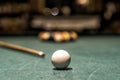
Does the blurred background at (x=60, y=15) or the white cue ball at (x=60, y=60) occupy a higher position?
the white cue ball at (x=60, y=60)

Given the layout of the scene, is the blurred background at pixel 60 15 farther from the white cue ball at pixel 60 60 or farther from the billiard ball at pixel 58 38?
the white cue ball at pixel 60 60

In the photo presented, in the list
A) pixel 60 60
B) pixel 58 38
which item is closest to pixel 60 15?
pixel 58 38

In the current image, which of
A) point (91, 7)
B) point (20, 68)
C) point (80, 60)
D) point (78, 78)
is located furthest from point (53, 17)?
point (78, 78)

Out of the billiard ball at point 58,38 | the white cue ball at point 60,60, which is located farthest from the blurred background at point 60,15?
the white cue ball at point 60,60

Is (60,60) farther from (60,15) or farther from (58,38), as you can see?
(60,15)

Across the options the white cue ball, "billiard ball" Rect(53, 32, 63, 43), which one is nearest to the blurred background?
"billiard ball" Rect(53, 32, 63, 43)

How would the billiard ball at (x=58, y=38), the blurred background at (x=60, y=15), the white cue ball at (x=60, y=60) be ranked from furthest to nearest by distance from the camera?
→ 1. the blurred background at (x=60, y=15)
2. the billiard ball at (x=58, y=38)
3. the white cue ball at (x=60, y=60)

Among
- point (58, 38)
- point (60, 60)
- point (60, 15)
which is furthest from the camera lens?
point (60, 15)

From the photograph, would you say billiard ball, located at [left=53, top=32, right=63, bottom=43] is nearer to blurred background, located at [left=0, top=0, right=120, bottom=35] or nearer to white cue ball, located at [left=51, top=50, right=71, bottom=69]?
white cue ball, located at [left=51, top=50, right=71, bottom=69]

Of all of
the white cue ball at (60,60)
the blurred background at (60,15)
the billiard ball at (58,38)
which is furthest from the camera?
the blurred background at (60,15)
